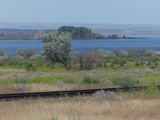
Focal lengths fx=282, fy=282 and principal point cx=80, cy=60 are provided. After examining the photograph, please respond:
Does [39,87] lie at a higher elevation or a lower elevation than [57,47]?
lower

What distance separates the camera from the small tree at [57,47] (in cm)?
3463

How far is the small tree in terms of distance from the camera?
34.6 meters

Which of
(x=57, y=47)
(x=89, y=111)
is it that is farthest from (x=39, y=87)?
(x=57, y=47)

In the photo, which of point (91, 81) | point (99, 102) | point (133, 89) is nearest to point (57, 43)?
point (91, 81)

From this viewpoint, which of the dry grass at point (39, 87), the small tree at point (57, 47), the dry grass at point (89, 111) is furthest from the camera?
the small tree at point (57, 47)

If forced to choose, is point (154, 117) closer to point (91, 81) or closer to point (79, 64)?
point (91, 81)

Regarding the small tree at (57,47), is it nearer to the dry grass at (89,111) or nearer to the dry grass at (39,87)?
the dry grass at (39,87)

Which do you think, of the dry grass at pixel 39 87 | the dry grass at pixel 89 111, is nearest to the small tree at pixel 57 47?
the dry grass at pixel 39 87

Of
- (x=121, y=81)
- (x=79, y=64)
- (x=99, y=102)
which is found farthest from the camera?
(x=79, y=64)

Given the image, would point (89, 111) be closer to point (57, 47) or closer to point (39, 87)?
point (39, 87)

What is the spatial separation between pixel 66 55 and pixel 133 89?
20.9 metres

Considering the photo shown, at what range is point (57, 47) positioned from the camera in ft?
114

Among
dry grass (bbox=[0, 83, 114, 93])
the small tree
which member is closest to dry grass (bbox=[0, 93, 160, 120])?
dry grass (bbox=[0, 83, 114, 93])

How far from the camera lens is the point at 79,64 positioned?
3519 centimetres
